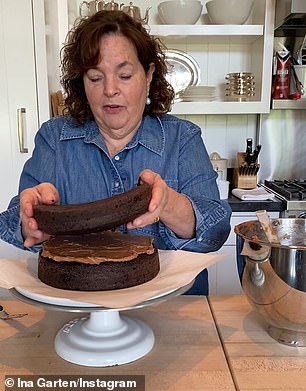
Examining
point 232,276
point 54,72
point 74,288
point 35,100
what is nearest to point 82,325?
point 74,288

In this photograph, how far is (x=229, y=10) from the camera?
87.2 inches

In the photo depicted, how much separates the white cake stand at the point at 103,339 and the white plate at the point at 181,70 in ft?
5.80

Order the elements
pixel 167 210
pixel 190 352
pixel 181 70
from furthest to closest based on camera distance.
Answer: pixel 181 70
pixel 167 210
pixel 190 352

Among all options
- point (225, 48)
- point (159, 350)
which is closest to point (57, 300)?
point (159, 350)

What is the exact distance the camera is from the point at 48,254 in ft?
2.69

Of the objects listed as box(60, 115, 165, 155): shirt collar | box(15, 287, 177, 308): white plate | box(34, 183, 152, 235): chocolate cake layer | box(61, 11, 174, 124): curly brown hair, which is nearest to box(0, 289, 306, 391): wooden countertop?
box(15, 287, 177, 308): white plate

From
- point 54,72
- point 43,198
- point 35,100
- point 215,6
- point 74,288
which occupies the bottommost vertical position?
point 74,288

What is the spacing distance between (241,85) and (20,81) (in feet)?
3.57

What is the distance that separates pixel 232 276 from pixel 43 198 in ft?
4.54

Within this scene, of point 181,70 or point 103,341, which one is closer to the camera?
point 103,341

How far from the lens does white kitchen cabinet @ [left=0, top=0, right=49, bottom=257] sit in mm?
2088

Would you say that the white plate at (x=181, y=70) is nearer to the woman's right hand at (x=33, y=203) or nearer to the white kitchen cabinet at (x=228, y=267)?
the white kitchen cabinet at (x=228, y=267)

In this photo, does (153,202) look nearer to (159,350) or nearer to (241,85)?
(159,350)

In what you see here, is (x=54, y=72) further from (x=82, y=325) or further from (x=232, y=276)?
(x=82, y=325)
